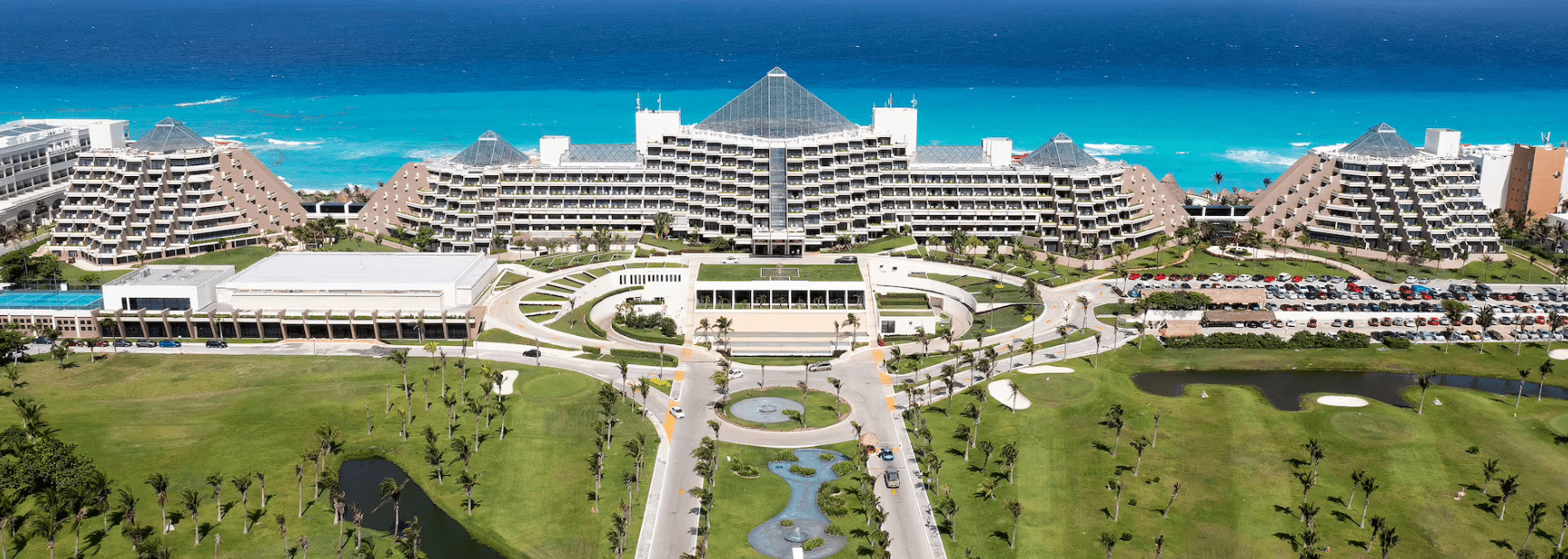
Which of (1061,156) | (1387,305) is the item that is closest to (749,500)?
(1387,305)

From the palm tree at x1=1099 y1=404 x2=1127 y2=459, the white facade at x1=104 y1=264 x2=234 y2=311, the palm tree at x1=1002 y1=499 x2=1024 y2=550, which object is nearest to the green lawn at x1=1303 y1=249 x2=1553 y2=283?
the palm tree at x1=1099 y1=404 x2=1127 y2=459

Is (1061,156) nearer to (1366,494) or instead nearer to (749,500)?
(1366,494)

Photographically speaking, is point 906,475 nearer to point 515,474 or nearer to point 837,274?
point 515,474

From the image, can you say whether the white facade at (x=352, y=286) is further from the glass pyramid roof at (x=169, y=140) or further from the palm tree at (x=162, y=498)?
the palm tree at (x=162, y=498)

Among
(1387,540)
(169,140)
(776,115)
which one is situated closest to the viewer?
(1387,540)

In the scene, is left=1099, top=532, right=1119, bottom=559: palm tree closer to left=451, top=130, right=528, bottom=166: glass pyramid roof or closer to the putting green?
the putting green
